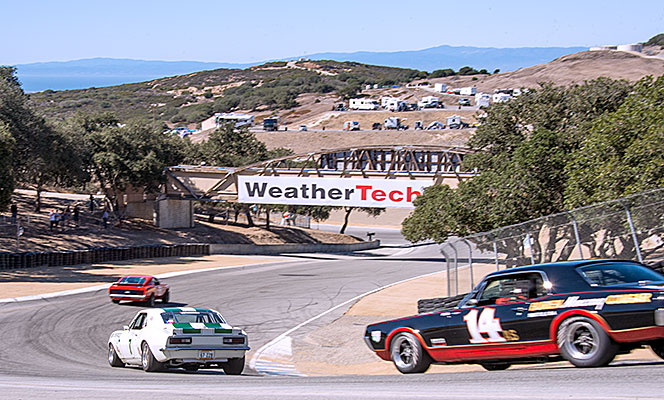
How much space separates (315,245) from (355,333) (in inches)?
1635

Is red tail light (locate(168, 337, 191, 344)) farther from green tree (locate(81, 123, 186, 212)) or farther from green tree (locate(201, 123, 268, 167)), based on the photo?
green tree (locate(201, 123, 268, 167))

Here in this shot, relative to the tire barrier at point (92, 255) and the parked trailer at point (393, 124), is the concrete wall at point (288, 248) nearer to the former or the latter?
the tire barrier at point (92, 255)

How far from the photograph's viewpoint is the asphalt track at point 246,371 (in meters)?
8.68

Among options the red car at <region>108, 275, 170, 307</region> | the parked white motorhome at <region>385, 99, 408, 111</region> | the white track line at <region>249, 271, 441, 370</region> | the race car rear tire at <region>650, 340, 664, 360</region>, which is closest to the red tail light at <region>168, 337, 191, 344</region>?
the white track line at <region>249, 271, 441, 370</region>

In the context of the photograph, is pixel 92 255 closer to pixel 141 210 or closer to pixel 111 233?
pixel 111 233

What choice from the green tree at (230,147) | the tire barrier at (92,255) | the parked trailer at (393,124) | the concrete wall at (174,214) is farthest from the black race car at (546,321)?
the parked trailer at (393,124)

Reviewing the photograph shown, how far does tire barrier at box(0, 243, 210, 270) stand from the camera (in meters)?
37.3

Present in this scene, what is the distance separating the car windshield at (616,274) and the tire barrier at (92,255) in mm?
33228

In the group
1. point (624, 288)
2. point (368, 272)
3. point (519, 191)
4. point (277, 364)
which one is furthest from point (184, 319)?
point (368, 272)

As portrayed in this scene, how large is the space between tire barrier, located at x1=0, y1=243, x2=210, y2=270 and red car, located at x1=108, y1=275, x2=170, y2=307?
42.2ft

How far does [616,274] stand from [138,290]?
19.7 meters

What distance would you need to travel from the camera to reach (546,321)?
32.7 feet

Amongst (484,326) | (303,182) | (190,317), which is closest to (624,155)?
(484,326)

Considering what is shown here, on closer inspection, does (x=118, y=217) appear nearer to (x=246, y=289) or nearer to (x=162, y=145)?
(x=162, y=145)
